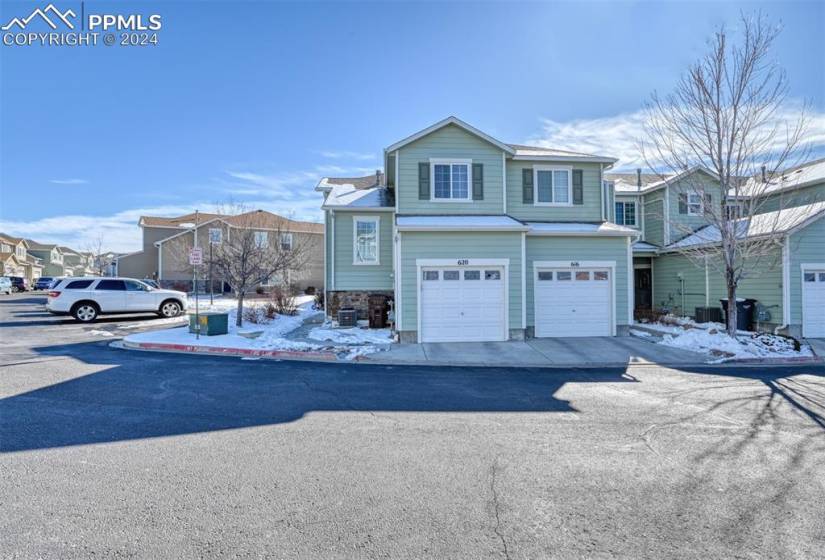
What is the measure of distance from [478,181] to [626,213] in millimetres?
10629

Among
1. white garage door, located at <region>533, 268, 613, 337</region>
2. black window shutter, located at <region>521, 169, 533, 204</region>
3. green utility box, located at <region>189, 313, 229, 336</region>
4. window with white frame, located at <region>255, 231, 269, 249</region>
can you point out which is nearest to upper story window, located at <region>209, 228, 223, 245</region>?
window with white frame, located at <region>255, 231, 269, 249</region>

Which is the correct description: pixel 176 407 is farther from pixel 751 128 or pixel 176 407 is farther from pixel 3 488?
pixel 751 128

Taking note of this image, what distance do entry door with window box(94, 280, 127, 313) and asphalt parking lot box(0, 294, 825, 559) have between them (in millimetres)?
10975

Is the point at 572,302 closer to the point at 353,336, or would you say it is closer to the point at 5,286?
the point at 353,336

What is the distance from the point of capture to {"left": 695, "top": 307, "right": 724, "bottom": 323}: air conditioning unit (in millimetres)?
17438

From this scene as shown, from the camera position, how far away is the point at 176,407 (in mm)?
6617

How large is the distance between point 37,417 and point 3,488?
241 centimetres

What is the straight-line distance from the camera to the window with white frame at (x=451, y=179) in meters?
15.7

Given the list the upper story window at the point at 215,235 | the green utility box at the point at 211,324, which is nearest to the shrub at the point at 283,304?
the upper story window at the point at 215,235

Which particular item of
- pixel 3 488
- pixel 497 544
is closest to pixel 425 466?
pixel 497 544

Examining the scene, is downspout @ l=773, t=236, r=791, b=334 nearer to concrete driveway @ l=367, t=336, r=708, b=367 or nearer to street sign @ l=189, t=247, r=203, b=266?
concrete driveway @ l=367, t=336, r=708, b=367

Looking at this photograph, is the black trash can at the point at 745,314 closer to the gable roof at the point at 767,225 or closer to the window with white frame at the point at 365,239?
the gable roof at the point at 767,225

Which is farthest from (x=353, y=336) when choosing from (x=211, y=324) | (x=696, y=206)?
(x=696, y=206)

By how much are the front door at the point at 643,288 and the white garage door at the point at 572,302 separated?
27.2ft
